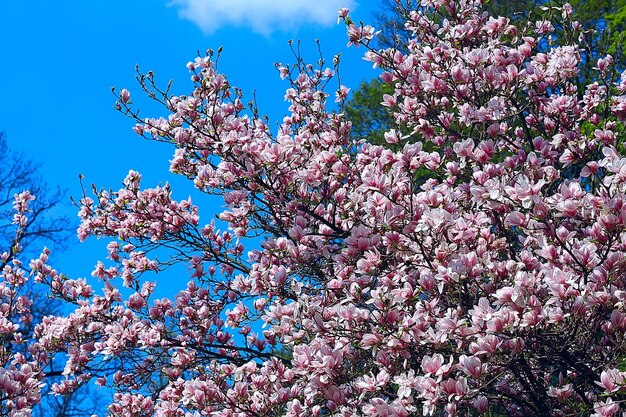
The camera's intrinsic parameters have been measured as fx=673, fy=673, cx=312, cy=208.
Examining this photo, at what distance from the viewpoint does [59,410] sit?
67.6 ft

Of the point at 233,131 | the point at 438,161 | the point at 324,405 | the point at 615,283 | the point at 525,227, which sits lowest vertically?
the point at 324,405

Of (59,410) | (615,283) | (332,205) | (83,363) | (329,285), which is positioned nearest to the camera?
(615,283)

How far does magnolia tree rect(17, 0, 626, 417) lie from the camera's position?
4000mm

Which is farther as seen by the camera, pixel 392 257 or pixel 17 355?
pixel 17 355

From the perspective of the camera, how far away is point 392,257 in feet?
14.9

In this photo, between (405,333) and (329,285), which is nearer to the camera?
(405,333)

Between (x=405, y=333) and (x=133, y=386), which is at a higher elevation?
(x=133, y=386)

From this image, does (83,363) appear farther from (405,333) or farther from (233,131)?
(405,333)

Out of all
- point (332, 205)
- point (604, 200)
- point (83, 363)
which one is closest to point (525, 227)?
point (604, 200)

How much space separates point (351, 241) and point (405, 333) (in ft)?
2.58

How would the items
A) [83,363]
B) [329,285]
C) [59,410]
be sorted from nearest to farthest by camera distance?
1. [329,285]
2. [83,363]
3. [59,410]

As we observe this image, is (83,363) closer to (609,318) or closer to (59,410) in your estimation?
(609,318)

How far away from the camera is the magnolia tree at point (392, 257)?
13.1 feet

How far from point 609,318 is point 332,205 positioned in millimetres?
2271
